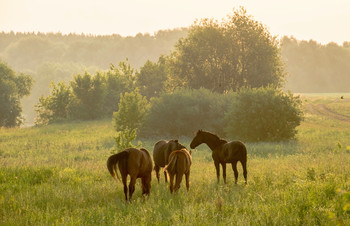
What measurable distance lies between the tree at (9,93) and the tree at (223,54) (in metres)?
31.9

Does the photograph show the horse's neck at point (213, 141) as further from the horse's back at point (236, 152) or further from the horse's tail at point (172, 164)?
the horse's tail at point (172, 164)

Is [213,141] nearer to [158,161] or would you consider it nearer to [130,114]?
[158,161]

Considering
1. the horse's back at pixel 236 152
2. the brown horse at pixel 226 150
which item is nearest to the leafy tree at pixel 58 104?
the brown horse at pixel 226 150

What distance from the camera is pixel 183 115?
36.3m

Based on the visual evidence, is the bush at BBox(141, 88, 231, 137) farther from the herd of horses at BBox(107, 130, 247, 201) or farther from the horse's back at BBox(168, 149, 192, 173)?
the horse's back at BBox(168, 149, 192, 173)

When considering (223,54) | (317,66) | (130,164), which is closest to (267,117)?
(223,54)

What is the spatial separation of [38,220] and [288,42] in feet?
509

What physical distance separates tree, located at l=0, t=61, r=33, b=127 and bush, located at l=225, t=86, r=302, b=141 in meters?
43.8

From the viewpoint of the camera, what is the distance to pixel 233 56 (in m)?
45.0

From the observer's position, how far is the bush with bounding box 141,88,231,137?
118 ft

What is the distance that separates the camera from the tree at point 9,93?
57125 millimetres

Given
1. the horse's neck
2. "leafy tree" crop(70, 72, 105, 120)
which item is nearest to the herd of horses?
the horse's neck

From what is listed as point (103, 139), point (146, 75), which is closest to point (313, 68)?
point (146, 75)

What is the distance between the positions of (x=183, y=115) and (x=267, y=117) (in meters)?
9.89
